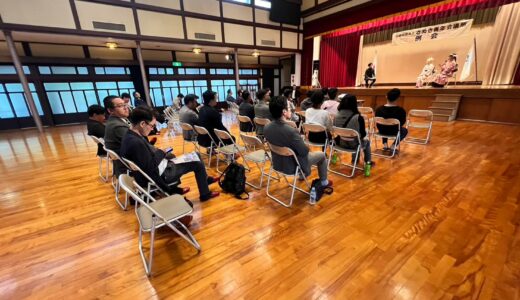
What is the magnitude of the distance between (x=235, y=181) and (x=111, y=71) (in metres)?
10.1

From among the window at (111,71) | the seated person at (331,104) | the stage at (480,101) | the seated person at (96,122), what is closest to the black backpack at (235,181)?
the seated person at (96,122)

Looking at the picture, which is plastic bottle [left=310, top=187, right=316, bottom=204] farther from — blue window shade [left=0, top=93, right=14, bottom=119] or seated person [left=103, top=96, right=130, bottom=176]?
blue window shade [left=0, top=93, right=14, bottom=119]

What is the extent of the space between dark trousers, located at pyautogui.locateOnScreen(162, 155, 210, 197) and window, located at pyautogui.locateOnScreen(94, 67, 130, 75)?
9.93 metres

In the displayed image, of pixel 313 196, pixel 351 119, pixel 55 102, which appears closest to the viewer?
pixel 313 196

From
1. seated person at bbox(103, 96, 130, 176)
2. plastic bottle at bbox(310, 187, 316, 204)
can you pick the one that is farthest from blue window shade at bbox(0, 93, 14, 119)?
plastic bottle at bbox(310, 187, 316, 204)

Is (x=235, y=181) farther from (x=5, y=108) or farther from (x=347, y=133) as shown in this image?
(x=5, y=108)

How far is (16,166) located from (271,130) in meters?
5.53

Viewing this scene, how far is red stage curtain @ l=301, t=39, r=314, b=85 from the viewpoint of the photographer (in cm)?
1187

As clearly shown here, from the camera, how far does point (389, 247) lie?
5.96 ft

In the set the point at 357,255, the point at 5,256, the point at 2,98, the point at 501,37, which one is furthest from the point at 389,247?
the point at 2,98

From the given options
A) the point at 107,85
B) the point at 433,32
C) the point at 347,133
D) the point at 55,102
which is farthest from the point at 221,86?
the point at 347,133

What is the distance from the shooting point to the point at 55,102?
29.4 ft

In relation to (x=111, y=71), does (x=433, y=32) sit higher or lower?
higher

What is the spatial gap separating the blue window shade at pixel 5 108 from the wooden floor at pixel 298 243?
319 inches
